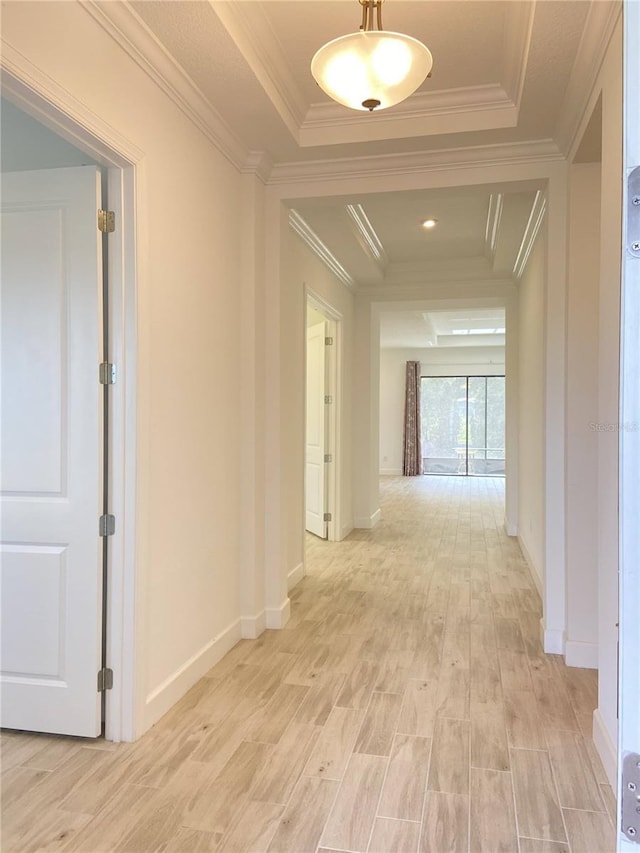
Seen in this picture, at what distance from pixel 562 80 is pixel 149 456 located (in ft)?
7.96

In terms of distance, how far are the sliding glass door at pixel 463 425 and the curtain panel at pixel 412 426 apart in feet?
1.72

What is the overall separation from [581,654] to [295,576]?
7.12 feet

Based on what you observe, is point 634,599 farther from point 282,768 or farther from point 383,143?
point 383,143

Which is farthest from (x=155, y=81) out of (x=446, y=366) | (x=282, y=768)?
(x=446, y=366)

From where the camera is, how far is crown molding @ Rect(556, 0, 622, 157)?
1.91 metres

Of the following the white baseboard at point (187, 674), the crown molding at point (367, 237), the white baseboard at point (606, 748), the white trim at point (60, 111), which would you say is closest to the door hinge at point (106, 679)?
the white baseboard at point (187, 674)

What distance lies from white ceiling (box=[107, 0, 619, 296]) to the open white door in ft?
5.88

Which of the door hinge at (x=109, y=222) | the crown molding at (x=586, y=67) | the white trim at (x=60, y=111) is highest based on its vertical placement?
the crown molding at (x=586, y=67)

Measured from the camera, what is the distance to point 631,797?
1.92ft

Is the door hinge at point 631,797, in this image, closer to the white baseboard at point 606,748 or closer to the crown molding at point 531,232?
the white baseboard at point 606,748

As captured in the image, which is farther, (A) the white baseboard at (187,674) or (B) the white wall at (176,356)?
(A) the white baseboard at (187,674)

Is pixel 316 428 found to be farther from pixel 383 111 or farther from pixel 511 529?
pixel 383 111

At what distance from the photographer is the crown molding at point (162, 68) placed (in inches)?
76.1

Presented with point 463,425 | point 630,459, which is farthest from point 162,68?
point 463,425
